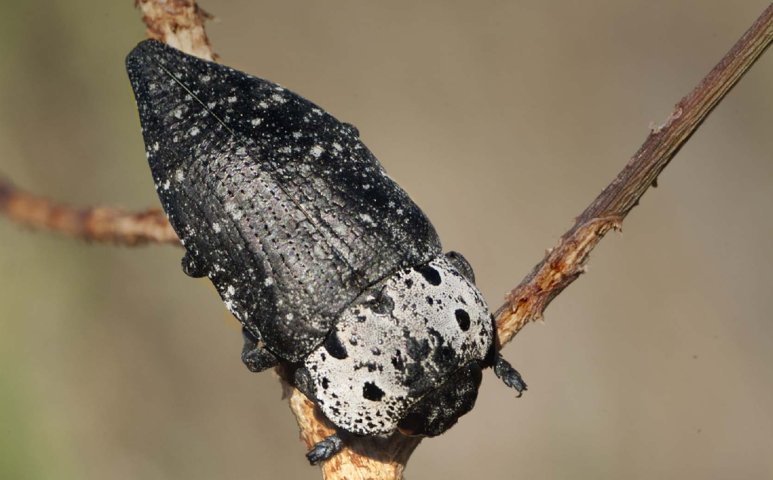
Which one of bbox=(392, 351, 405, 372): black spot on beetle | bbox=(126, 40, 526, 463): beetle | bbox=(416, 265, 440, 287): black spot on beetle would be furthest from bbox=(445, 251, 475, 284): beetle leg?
bbox=(392, 351, 405, 372): black spot on beetle

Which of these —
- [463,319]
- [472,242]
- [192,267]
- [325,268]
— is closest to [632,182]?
[463,319]

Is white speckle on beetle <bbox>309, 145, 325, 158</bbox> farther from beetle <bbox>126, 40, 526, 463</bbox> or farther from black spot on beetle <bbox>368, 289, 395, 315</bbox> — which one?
black spot on beetle <bbox>368, 289, 395, 315</bbox>

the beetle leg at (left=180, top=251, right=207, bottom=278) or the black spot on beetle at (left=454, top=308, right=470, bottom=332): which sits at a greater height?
the black spot on beetle at (left=454, top=308, right=470, bottom=332)

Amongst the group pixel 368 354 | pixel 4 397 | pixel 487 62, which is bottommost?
pixel 4 397

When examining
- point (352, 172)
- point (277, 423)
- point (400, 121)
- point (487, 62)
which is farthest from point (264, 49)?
point (352, 172)

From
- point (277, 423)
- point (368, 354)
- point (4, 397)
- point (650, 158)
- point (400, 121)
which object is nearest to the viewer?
point (650, 158)

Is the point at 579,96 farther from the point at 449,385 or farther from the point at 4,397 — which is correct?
the point at 4,397

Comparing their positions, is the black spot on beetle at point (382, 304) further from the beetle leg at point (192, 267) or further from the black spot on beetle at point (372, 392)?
the beetle leg at point (192, 267)

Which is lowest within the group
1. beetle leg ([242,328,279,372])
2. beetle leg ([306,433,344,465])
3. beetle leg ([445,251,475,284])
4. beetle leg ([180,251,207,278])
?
beetle leg ([306,433,344,465])
